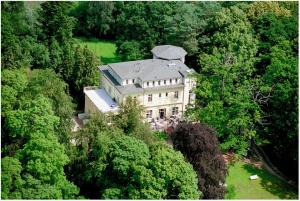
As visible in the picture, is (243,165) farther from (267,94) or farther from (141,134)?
(141,134)

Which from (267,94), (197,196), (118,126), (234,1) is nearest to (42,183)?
(118,126)

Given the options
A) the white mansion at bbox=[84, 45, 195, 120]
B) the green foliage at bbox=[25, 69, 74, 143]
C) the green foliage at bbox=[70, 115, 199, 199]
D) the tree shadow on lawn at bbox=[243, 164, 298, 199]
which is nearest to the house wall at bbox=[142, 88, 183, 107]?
the white mansion at bbox=[84, 45, 195, 120]

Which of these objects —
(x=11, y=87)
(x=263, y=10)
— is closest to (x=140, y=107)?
(x=11, y=87)

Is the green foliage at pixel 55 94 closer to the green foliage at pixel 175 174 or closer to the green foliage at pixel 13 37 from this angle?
the green foliage at pixel 13 37

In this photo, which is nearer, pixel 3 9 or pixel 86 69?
pixel 86 69

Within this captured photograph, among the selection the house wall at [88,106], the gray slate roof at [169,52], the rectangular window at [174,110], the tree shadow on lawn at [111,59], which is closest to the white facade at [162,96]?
the rectangular window at [174,110]

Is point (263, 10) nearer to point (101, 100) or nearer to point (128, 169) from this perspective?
point (101, 100)
